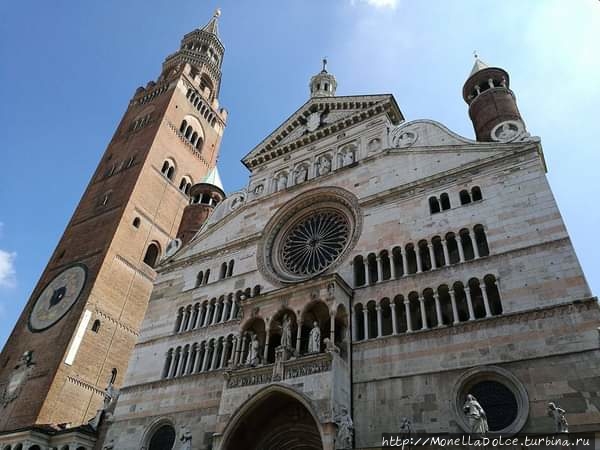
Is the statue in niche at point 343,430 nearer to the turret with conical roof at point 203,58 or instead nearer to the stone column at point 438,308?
the stone column at point 438,308

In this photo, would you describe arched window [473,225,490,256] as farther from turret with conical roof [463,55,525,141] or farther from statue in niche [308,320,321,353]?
statue in niche [308,320,321,353]

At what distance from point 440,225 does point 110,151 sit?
31059 millimetres

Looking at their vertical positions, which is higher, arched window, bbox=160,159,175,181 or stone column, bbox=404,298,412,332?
arched window, bbox=160,159,175,181

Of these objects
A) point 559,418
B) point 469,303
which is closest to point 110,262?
point 469,303

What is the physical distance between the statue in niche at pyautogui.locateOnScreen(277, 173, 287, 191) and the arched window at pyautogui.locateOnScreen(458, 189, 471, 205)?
30.1 ft

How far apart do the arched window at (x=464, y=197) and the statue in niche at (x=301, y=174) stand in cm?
811

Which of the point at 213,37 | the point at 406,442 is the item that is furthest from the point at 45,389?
the point at 213,37

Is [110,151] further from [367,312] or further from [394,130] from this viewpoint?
[367,312]

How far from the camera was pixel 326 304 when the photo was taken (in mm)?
15984

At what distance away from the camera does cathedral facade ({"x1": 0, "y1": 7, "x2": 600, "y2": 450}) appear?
42.3 ft

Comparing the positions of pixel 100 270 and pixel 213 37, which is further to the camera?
pixel 213 37

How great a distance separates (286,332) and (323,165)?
9378 millimetres

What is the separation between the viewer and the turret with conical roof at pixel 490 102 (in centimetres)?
1936

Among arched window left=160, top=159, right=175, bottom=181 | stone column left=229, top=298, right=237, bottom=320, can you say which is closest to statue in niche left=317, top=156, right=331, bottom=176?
stone column left=229, top=298, right=237, bottom=320
